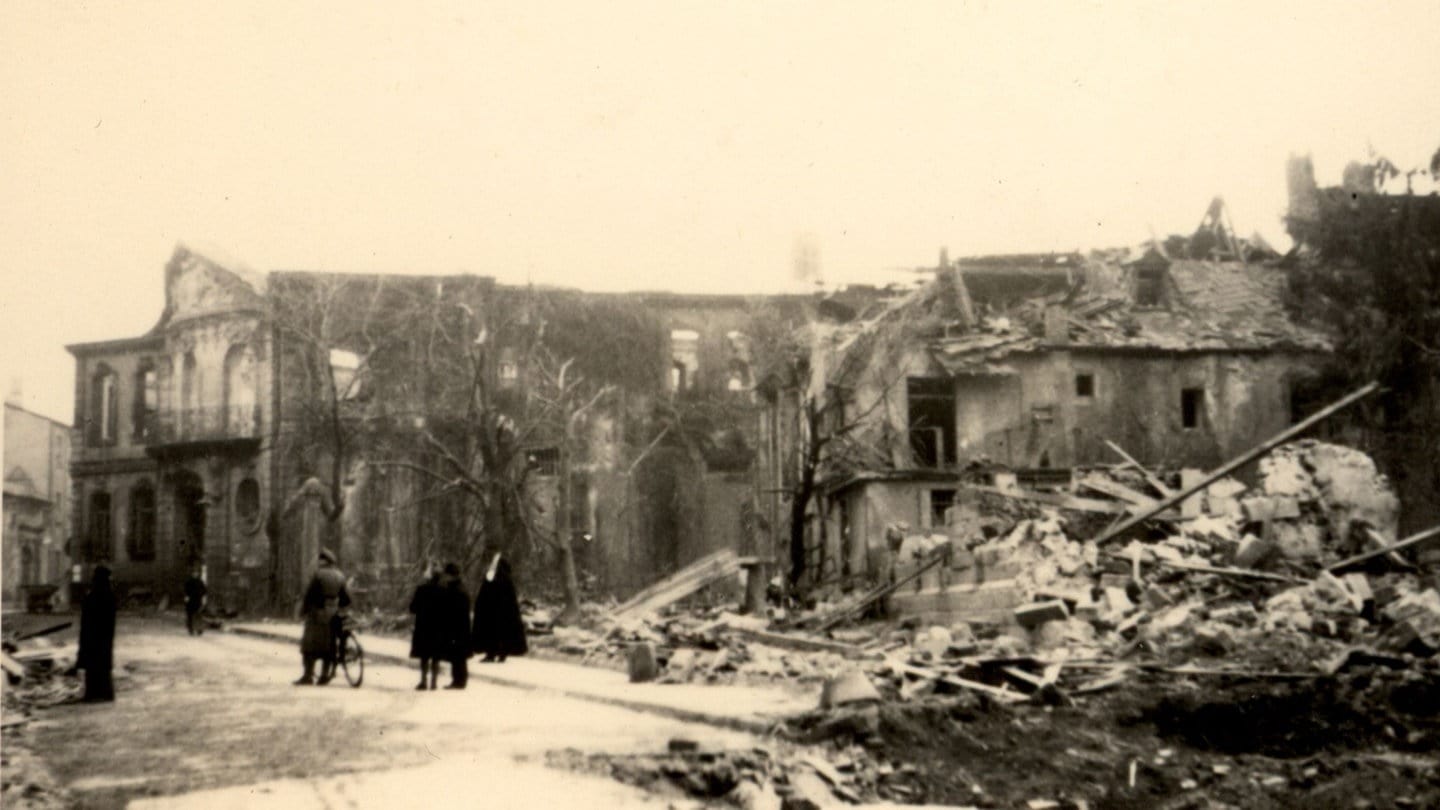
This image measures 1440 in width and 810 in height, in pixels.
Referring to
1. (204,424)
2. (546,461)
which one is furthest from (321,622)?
(546,461)

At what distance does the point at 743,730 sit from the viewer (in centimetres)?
875

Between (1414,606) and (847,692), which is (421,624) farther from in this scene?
(1414,606)

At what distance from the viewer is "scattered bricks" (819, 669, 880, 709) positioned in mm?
8891

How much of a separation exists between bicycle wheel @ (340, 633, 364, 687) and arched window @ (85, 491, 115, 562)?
6.58 ft

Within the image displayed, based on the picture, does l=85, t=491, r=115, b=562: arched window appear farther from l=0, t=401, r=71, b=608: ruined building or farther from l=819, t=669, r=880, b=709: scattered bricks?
l=819, t=669, r=880, b=709: scattered bricks

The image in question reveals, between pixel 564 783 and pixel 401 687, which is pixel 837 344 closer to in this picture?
pixel 401 687

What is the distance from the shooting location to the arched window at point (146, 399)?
34.4 feet

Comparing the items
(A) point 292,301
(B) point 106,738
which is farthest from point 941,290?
(B) point 106,738

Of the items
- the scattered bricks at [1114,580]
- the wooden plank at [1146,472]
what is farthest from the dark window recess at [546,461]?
the scattered bricks at [1114,580]

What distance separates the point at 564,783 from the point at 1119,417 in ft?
40.1

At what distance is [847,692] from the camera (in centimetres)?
895

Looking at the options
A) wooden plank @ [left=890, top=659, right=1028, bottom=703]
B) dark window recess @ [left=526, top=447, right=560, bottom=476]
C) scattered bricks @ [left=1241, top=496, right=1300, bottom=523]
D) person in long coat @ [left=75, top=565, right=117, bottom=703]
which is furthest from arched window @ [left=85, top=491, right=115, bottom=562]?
scattered bricks @ [left=1241, top=496, right=1300, bottom=523]

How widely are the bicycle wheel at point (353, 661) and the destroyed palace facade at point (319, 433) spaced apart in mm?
2063

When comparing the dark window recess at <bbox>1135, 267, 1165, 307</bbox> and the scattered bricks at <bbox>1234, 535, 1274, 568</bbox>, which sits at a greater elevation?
the dark window recess at <bbox>1135, 267, 1165, 307</bbox>
